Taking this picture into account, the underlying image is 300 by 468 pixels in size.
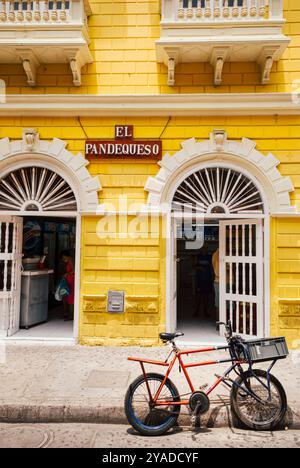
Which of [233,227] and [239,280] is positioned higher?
[233,227]

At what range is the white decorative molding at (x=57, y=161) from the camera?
6.66 meters

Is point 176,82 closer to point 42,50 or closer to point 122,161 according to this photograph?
point 122,161

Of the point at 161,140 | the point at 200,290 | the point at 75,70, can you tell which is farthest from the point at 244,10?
the point at 200,290

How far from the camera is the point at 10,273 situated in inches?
280

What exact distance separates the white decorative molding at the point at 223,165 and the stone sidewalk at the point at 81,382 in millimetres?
2830

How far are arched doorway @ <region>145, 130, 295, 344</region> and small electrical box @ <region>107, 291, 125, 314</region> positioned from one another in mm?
846

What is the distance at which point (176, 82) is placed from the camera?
267 inches

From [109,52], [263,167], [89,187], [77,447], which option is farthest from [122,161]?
[77,447]

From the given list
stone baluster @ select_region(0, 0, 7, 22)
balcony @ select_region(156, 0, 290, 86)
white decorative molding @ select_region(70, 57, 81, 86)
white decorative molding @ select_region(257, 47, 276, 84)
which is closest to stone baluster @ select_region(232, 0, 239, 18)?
balcony @ select_region(156, 0, 290, 86)

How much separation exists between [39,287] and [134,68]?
16.8ft

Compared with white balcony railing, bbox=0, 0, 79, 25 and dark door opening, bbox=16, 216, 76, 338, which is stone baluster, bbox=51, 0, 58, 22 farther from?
dark door opening, bbox=16, 216, 76, 338

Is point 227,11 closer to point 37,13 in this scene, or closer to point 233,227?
point 37,13

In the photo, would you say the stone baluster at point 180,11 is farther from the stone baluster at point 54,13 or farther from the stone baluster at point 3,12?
the stone baluster at point 3,12

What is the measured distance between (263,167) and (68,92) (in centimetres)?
405
